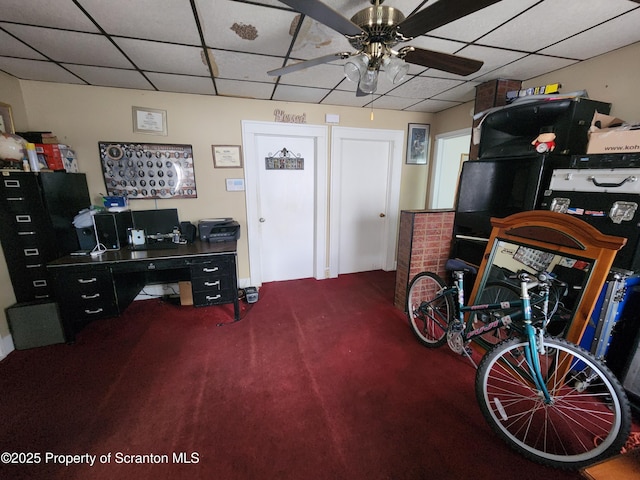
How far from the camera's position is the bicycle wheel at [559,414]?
116cm

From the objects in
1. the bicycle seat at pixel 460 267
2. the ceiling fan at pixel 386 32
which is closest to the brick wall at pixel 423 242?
the bicycle seat at pixel 460 267

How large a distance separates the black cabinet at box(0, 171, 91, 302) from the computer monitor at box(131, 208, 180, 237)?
1.76 ft

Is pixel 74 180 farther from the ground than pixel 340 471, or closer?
farther from the ground

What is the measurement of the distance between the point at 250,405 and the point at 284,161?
2.65 meters

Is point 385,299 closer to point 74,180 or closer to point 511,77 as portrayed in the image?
point 511,77

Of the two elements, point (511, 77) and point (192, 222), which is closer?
point (511, 77)

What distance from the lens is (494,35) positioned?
1.60m

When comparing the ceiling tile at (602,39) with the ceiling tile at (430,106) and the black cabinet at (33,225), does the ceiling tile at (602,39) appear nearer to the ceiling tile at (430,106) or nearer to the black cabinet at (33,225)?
the ceiling tile at (430,106)

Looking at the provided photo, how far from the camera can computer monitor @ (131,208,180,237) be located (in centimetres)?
274

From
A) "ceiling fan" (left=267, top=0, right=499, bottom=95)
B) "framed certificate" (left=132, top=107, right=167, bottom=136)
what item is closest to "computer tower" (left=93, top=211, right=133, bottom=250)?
"framed certificate" (left=132, top=107, right=167, bottom=136)

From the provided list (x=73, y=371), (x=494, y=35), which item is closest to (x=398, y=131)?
(x=494, y=35)

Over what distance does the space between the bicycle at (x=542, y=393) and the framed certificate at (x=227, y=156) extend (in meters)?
2.64

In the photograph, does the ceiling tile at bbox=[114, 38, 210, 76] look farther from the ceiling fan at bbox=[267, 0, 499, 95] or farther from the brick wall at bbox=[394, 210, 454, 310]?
the brick wall at bbox=[394, 210, 454, 310]

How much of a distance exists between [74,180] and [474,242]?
3.96 m
